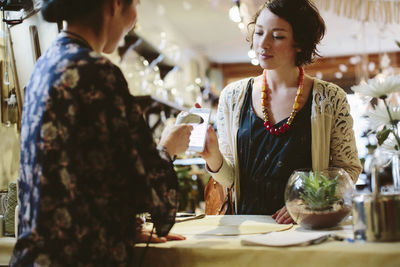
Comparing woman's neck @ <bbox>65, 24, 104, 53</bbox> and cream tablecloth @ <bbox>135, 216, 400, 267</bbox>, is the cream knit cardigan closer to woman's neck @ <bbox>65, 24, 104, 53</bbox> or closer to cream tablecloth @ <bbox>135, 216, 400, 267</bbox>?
cream tablecloth @ <bbox>135, 216, 400, 267</bbox>

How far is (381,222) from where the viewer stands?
106cm

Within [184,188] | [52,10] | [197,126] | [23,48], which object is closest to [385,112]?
[197,126]

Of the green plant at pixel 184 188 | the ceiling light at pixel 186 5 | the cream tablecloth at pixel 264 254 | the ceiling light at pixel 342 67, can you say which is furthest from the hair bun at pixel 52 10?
the ceiling light at pixel 342 67

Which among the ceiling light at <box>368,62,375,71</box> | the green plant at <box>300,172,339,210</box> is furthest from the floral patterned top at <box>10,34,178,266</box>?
the ceiling light at <box>368,62,375,71</box>

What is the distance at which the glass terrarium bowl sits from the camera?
1.22m

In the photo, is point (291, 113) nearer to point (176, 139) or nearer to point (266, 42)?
point (266, 42)

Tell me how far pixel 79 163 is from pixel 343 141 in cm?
103

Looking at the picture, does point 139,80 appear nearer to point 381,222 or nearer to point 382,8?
point 382,8

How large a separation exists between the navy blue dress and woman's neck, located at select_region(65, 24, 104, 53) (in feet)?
2.70

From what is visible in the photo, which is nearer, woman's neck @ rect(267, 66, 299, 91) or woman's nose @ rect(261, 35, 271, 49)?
woman's nose @ rect(261, 35, 271, 49)

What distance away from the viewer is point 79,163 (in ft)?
3.04

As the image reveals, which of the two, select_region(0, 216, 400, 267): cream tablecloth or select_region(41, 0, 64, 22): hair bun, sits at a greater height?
select_region(41, 0, 64, 22): hair bun

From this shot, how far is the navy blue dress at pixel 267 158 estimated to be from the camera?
1642mm

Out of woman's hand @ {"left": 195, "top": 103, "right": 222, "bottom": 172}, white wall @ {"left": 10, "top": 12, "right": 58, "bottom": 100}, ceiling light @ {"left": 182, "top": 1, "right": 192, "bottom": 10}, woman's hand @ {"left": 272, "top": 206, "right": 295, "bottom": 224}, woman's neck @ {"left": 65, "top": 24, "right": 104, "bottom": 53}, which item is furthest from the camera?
ceiling light @ {"left": 182, "top": 1, "right": 192, "bottom": 10}
